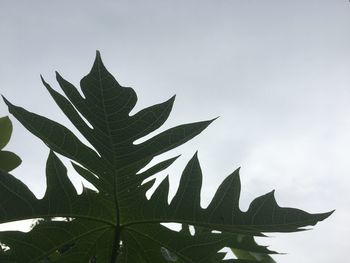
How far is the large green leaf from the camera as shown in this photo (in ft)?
4.57

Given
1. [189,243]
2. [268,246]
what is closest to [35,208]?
[189,243]

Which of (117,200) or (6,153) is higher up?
(6,153)

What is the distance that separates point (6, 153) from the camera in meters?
2.07

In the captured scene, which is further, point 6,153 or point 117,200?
point 6,153

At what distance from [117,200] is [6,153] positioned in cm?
79

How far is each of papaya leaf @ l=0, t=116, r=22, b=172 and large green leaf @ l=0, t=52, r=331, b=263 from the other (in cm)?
57

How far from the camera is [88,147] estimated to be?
1449mm

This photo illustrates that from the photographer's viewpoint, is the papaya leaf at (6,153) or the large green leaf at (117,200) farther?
the papaya leaf at (6,153)

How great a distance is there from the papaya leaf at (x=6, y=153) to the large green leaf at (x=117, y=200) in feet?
1.86

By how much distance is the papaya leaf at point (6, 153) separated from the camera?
207cm

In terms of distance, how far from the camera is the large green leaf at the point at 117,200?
Result: 1.39 metres

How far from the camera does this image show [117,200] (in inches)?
60.4

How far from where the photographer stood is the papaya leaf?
2072 mm

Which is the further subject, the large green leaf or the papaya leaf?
the papaya leaf
